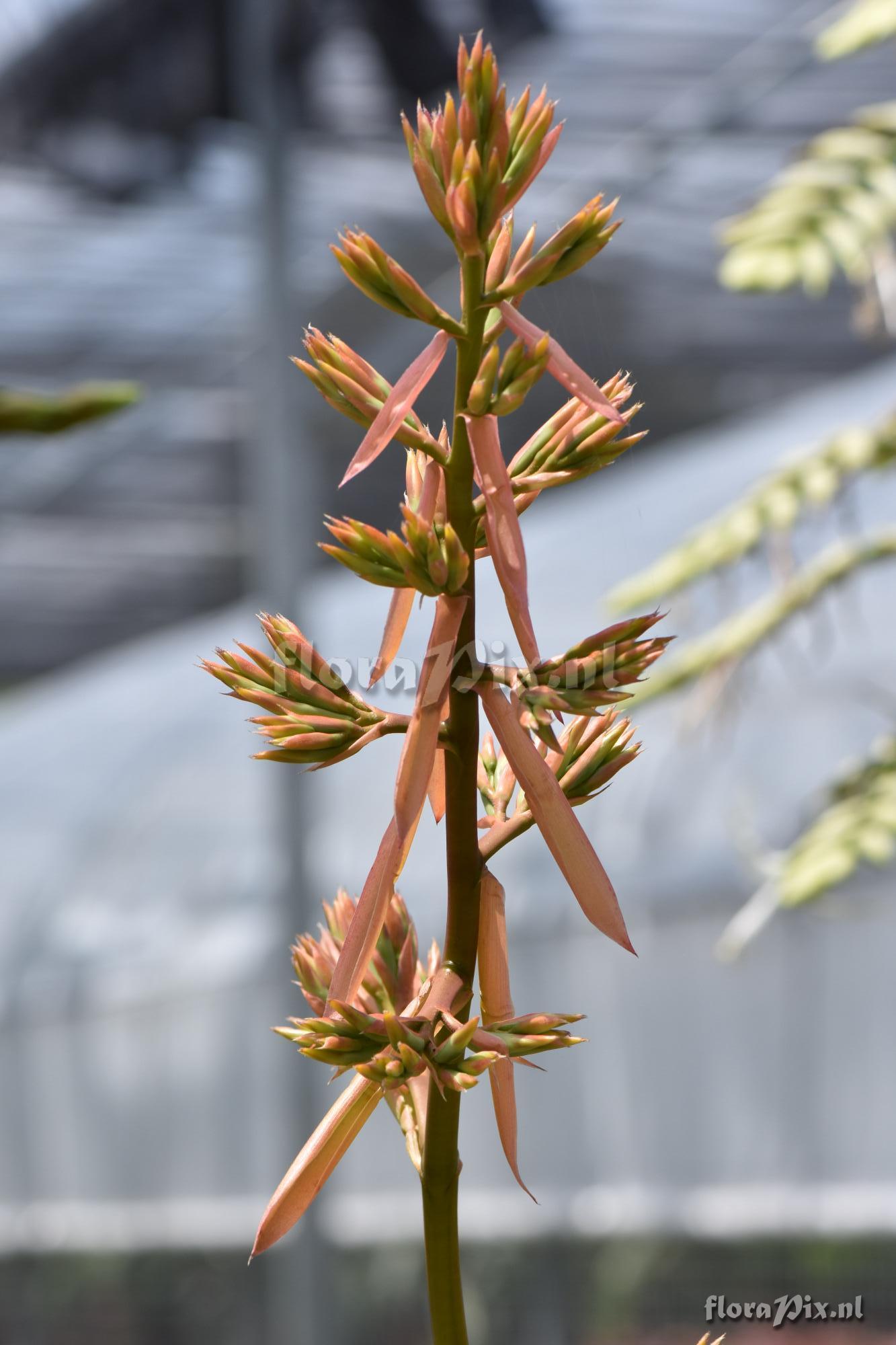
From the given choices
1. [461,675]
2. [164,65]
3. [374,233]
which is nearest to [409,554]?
[461,675]

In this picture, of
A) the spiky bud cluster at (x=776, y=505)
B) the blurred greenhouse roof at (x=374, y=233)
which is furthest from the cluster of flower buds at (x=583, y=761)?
the blurred greenhouse roof at (x=374, y=233)

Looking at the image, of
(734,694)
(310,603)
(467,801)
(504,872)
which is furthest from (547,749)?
(504,872)

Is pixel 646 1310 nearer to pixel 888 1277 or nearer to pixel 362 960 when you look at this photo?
pixel 888 1277

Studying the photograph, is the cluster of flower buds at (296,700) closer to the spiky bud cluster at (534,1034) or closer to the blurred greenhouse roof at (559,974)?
the spiky bud cluster at (534,1034)

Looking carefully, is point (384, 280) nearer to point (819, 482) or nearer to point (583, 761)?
point (583, 761)
